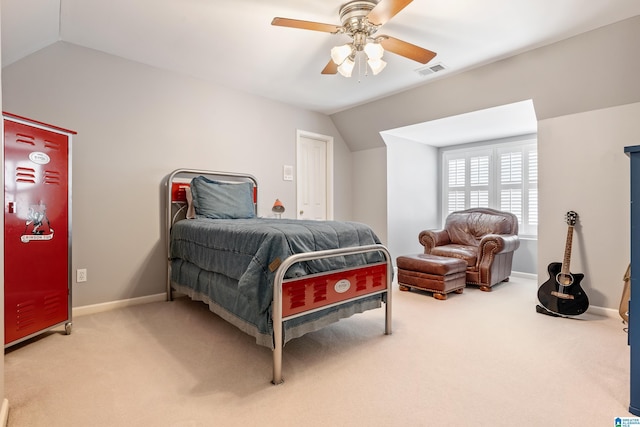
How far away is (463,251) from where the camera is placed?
13.8 ft

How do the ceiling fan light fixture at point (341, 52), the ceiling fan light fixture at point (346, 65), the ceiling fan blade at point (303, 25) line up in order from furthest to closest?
the ceiling fan light fixture at point (346, 65) → the ceiling fan light fixture at point (341, 52) → the ceiling fan blade at point (303, 25)

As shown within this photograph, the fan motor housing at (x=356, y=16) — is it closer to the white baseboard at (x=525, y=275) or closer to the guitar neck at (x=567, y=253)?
the guitar neck at (x=567, y=253)

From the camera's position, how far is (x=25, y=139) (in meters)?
2.21

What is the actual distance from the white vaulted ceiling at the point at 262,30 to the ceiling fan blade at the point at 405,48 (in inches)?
11.2

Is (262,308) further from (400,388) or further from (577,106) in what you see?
(577,106)

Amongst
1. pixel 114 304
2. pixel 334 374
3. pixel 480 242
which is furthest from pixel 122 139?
pixel 480 242

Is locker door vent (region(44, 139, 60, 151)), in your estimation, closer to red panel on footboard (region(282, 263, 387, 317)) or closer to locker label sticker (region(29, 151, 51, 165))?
locker label sticker (region(29, 151, 51, 165))

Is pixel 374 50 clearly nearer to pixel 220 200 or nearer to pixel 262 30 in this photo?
pixel 262 30

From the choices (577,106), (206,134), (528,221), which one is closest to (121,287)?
(206,134)

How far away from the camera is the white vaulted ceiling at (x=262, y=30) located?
2369mm

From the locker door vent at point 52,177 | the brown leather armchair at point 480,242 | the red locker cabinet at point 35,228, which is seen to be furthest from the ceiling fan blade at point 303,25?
the brown leather armchair at point 480,242

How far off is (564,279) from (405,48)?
2.55m

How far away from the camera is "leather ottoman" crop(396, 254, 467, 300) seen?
11.8 feet

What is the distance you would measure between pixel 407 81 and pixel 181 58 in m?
2.48
